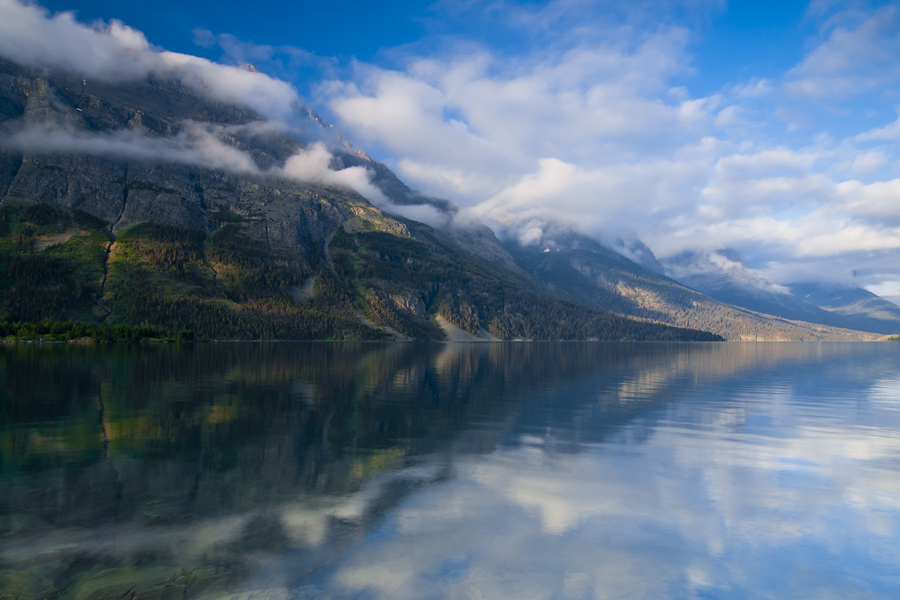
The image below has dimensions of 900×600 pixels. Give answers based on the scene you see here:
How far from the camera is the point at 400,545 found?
16.4m

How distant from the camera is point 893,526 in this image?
1922 cm

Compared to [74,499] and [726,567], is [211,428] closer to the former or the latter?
[74,499]

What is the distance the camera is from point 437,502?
68.0 ft

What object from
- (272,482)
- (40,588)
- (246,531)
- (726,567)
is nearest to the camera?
(40,588)

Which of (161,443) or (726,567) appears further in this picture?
(161,443)

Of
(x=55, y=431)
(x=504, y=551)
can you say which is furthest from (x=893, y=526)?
(x=55, y=431)

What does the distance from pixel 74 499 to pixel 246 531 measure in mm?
8158

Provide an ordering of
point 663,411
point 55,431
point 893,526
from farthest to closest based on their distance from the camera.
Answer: point 663,411 → point 55,431 → point 893,526

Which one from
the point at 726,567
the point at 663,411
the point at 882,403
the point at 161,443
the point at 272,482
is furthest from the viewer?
the point at 882,403

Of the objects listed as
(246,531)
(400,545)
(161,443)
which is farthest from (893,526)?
(161,443)

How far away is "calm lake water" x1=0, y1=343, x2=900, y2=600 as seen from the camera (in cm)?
1436

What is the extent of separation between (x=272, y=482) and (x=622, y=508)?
15.2 meters

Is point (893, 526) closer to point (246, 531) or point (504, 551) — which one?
point (504, 551)

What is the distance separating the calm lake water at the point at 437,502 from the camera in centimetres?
1436
